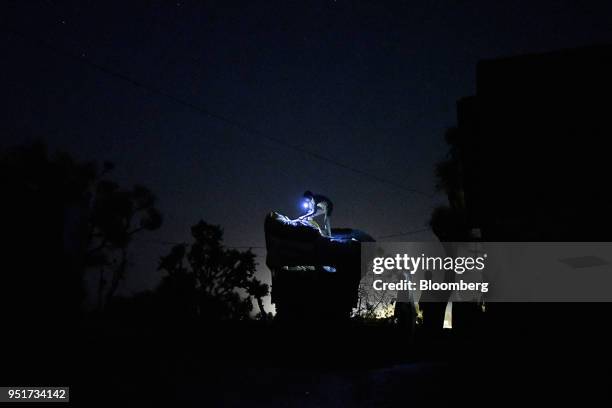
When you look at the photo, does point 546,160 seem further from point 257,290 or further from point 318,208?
point 257,290

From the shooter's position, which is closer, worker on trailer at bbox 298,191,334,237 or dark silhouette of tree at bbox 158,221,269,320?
worker on trailer at bbox 298,191,334,237

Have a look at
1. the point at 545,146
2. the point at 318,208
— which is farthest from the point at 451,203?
the point at 545,146

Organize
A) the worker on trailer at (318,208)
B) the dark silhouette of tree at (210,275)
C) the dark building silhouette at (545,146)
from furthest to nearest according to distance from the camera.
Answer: the dark silhouette of tree at (210,275) → the worker on trailer at (318,208) → the dark building silhouette at (545,146)

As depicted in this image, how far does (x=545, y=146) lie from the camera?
9.11m

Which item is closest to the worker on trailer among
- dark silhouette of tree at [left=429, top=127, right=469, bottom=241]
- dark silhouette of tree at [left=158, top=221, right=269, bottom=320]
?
dark silhouette of tree at [left=429, top=127, right=469, bottom=241]

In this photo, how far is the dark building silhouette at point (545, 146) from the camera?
8672mm

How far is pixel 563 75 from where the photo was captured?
927cm

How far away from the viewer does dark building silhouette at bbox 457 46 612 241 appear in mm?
8672

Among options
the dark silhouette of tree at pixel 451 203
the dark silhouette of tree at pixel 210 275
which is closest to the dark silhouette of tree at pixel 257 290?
the dark silhouette of tree at pixel 210 275

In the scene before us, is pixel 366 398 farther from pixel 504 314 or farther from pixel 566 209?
pixel 566 209

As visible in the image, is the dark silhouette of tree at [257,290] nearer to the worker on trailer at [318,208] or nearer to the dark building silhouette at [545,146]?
the worker on trailer at [318,208]

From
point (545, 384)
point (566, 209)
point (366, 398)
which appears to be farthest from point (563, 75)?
point (366, 398)

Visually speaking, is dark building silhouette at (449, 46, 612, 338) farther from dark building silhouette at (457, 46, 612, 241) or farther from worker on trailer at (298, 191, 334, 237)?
worker on trailer at (298, 191, 334, 237)

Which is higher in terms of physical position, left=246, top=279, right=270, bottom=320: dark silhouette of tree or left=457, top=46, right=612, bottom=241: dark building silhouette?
left=457, top=46, right=612, bottom=241: dark building silhouette
